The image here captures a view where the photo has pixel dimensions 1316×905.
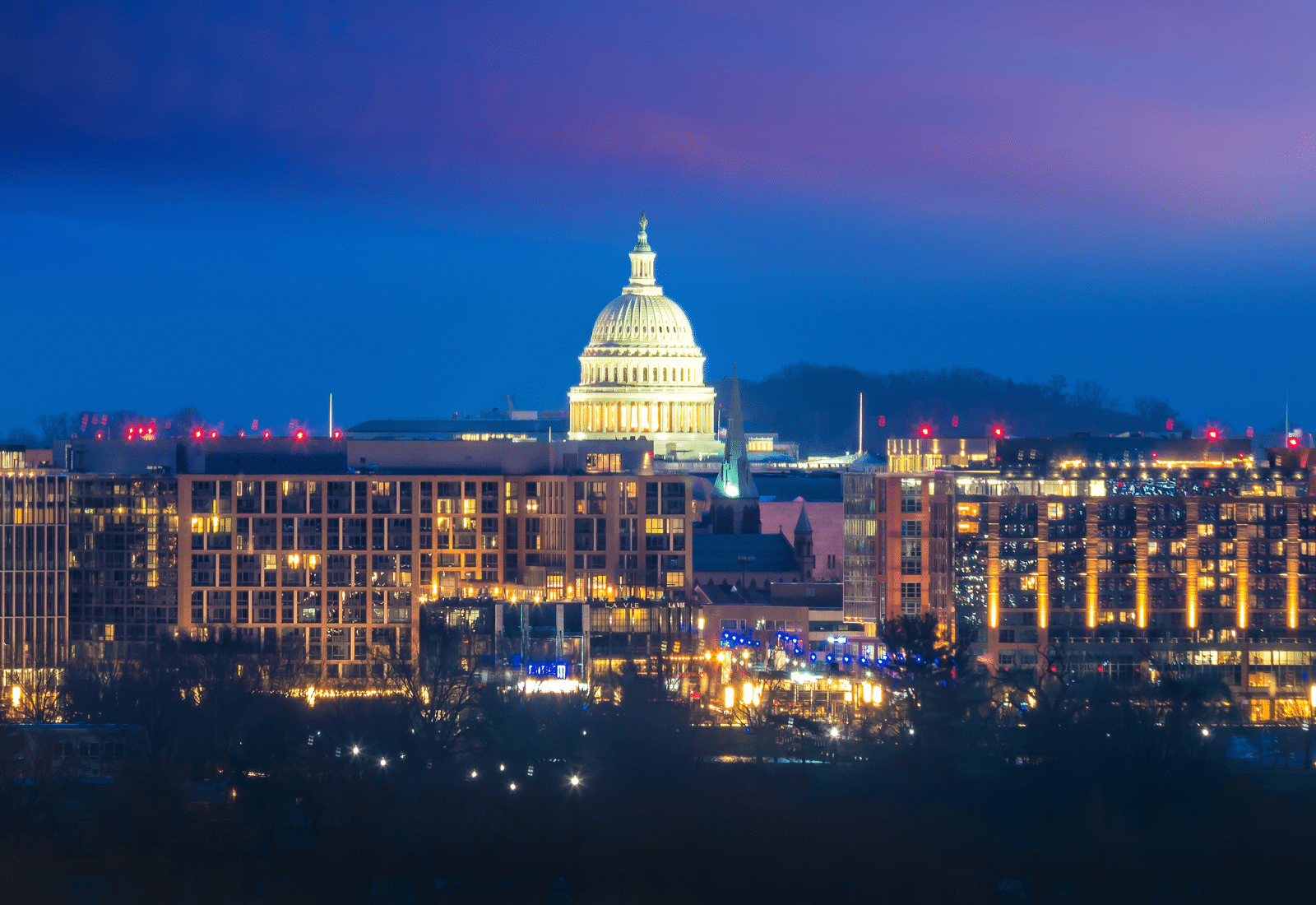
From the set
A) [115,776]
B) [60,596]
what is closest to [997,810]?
[115,776]

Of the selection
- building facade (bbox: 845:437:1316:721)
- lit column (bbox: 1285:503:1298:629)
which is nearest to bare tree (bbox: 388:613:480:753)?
building facade (bbox: 845:437:1316:721)

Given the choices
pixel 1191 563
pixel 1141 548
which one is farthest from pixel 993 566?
pixel 1191 563

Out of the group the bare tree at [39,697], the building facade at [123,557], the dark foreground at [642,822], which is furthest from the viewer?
the building facade at [123,557]

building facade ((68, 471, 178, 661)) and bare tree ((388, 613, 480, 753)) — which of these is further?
building facade ((68, 471, 178, 661))

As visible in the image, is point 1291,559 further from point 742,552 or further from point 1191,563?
point 742,552

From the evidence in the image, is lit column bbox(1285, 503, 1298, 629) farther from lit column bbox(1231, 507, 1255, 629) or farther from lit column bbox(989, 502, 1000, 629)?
lit column bbox(989, 502, 1000, 629)

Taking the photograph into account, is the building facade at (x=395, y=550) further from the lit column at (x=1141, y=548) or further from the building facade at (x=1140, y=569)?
the lit column at (x=1141, y=548)

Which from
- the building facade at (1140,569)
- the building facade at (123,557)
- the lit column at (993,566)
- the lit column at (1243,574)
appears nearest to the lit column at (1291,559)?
the building facade at (1140,569)

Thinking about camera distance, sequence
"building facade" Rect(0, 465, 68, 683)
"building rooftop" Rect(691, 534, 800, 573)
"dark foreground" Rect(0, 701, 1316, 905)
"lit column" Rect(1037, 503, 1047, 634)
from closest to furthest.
Result: 1. "dark foreground" Rect(0, 701, 1316, 905)
2. "lit column" Rect(1037, 503, 1047, 634)
3. "building facade" Rect(0, 465, 68, 683)
4. "building rooftop" Rect(691, 534, 800, 573)

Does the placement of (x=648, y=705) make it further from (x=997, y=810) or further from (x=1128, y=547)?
(x=1128, y=547)

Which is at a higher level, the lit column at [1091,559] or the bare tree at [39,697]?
the lit column at [1091,559]

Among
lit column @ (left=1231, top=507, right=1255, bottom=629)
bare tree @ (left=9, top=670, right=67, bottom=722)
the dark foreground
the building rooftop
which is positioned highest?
the building rooftop
